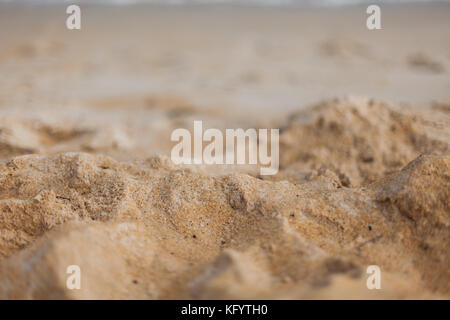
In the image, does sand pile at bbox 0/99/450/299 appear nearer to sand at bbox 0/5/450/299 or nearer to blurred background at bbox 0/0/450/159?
sand at bbox 0/5/450/299

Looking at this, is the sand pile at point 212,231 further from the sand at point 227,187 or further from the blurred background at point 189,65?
the blurred background at point 189,65

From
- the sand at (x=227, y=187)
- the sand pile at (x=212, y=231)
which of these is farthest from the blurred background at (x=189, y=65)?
Result: the sand pile at (x=212, y=231)

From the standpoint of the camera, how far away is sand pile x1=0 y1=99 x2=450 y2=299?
1.15 meters

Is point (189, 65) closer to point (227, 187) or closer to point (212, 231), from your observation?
point (227, 187)

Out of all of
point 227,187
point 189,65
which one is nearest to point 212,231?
point 227,187

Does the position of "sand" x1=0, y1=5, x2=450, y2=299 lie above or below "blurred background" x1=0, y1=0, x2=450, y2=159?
below

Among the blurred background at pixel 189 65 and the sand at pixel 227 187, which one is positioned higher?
the blurred background at pixel 189 65

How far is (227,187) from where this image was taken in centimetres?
162

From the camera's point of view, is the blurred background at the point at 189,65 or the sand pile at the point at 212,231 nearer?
the sand pile at the point at 212,231

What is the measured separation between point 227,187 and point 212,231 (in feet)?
0.77

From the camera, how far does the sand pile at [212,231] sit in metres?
1.15

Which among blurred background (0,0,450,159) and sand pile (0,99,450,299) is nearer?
sand pile (0,99,450,299)

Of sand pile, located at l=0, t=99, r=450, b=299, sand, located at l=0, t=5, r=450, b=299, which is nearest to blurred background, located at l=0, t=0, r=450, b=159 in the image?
sand, located at l=0, t=5, r=450, b=299

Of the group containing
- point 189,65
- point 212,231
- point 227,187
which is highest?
point 189,65
